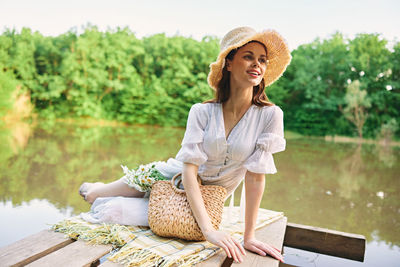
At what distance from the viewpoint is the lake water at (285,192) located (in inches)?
101

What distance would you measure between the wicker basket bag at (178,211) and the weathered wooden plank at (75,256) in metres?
0.28

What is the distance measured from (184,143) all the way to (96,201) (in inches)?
30.7

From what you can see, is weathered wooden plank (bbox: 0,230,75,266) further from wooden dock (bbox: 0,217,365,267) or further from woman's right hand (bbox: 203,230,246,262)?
woman's right hand (bbox: 203,230,246,262)

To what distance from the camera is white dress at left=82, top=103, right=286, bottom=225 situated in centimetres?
150

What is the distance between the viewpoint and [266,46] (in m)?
1.58

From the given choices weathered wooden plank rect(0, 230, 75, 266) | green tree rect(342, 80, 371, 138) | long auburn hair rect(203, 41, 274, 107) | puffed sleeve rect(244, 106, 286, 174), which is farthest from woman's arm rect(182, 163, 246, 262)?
green tree rect(342, 80, 371, 138)

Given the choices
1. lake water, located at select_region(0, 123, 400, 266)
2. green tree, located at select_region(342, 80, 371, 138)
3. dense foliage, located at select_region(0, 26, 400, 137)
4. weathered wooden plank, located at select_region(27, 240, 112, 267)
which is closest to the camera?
weathered wooden plank, located at select_region(27, 240, 112, 267)

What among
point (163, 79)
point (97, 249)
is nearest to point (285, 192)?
point (97, 249)

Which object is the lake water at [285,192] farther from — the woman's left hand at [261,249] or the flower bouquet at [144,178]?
the woman's left hand at [261,249]

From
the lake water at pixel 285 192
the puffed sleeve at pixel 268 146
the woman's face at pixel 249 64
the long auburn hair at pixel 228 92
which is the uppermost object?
the woman's face at pixel 249 64

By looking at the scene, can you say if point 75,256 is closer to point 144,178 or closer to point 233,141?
point 144,178

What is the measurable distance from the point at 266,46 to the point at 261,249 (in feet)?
3.41

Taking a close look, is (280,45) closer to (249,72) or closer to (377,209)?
(249,72)

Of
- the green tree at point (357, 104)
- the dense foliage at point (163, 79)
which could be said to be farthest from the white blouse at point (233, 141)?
the green tree at point (357, 104)
